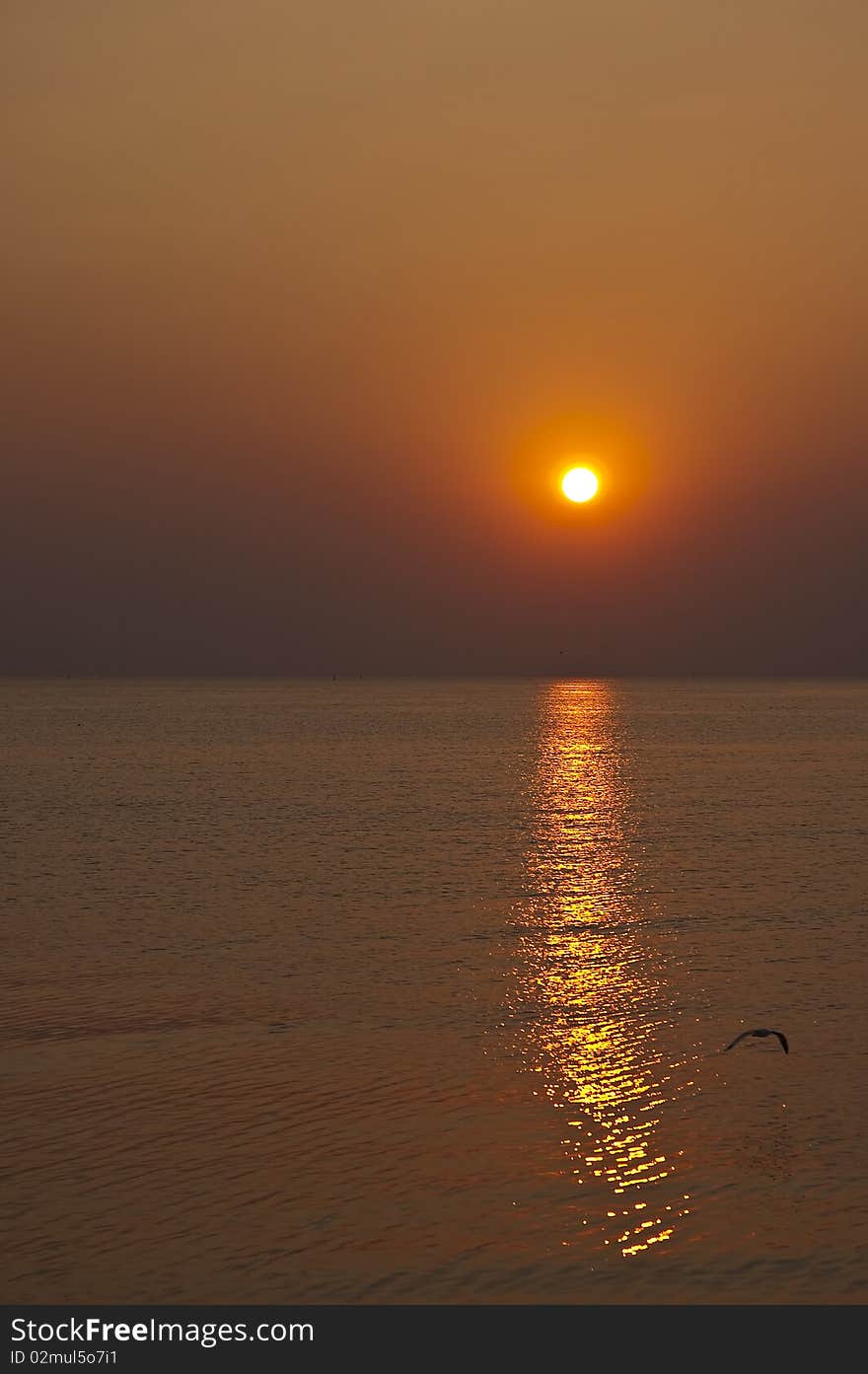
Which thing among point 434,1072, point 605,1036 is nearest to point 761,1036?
point 605,1036

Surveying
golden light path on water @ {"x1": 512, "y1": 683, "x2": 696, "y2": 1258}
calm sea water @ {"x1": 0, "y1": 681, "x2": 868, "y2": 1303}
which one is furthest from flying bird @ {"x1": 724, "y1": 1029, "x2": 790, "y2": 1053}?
golden light path on water @ {"x1": 512, "y1": 683, "x2": 696, "y2": 1258}

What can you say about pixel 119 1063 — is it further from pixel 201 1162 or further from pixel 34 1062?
pixel 201 1162

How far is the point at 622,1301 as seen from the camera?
12523 mm

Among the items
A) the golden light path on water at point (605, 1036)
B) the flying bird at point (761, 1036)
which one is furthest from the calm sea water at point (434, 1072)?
the flying bird at point (761, 1036)

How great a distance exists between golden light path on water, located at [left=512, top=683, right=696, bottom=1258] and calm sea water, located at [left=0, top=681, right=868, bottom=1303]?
7cm

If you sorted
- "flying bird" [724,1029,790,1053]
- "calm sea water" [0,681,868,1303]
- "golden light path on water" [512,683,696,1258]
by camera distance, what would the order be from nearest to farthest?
"calm sea water" [0,681,868,1303] → "golden light path on water" [512,683,696,1258] → "flying bird" [724,1029,790,1053]

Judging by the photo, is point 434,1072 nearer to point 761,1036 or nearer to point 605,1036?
point 605,1036

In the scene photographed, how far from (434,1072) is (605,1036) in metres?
3.37

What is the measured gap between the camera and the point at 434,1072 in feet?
64.2

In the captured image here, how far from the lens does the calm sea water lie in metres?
→ 13.4

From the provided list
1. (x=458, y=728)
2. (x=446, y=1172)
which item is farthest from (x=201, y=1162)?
(x=458, y=728)

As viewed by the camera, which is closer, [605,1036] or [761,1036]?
[761,1036]

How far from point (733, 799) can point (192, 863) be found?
3353 cm

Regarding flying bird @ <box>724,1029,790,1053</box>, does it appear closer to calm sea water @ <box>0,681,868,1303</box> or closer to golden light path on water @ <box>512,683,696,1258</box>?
calm sea water @ <box>0,681,868,1303</box>
